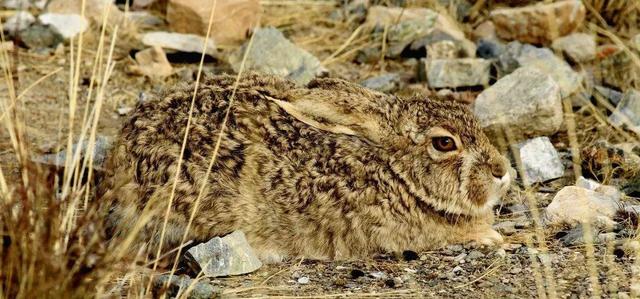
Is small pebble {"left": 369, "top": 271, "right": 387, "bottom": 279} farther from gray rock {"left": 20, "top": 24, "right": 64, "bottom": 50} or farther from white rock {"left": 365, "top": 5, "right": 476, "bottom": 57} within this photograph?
gray rock {"left": 20, "top": 24, "right": 64, "bottom": 50}

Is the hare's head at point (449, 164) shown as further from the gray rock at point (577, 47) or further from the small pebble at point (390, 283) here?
the gray rock at point (577, 47)

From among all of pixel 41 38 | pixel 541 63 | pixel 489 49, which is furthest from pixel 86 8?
pixel 541 63

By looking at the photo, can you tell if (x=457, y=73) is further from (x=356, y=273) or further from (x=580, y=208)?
(x=356, y=273)

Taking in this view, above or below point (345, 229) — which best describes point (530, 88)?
above

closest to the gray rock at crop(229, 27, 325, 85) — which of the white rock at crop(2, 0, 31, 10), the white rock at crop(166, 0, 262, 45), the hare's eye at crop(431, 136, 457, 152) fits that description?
the white rock at crop(166, 0, 262, 45)

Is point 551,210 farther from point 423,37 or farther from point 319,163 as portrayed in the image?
point 423,37

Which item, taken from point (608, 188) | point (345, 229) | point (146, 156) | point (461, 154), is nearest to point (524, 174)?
point (608, 188)
